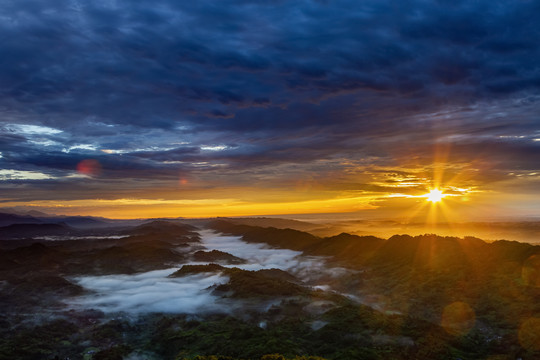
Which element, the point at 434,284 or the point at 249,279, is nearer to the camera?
the point at 434,284

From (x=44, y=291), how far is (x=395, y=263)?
97.9 metres

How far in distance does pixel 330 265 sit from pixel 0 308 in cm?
9433

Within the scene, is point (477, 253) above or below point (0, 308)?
above

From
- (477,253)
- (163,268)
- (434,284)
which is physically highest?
(477,253)

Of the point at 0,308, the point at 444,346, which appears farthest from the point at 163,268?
the point at 444,346

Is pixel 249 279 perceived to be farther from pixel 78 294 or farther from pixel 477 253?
pixel 477 253

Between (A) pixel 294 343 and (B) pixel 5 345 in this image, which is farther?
(B) pixel 5 345

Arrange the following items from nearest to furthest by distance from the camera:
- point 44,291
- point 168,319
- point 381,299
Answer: point 168,319, point 381,299, point 44,291

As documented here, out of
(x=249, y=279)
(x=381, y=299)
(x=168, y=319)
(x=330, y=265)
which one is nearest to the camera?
(x=168, y=319)

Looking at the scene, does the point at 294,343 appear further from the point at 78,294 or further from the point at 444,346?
the point at 78,294

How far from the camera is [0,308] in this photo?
77688 millimetres

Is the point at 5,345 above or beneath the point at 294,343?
beneath

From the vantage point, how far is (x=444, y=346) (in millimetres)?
40812

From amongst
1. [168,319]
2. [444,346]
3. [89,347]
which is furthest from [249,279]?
[444,346]
